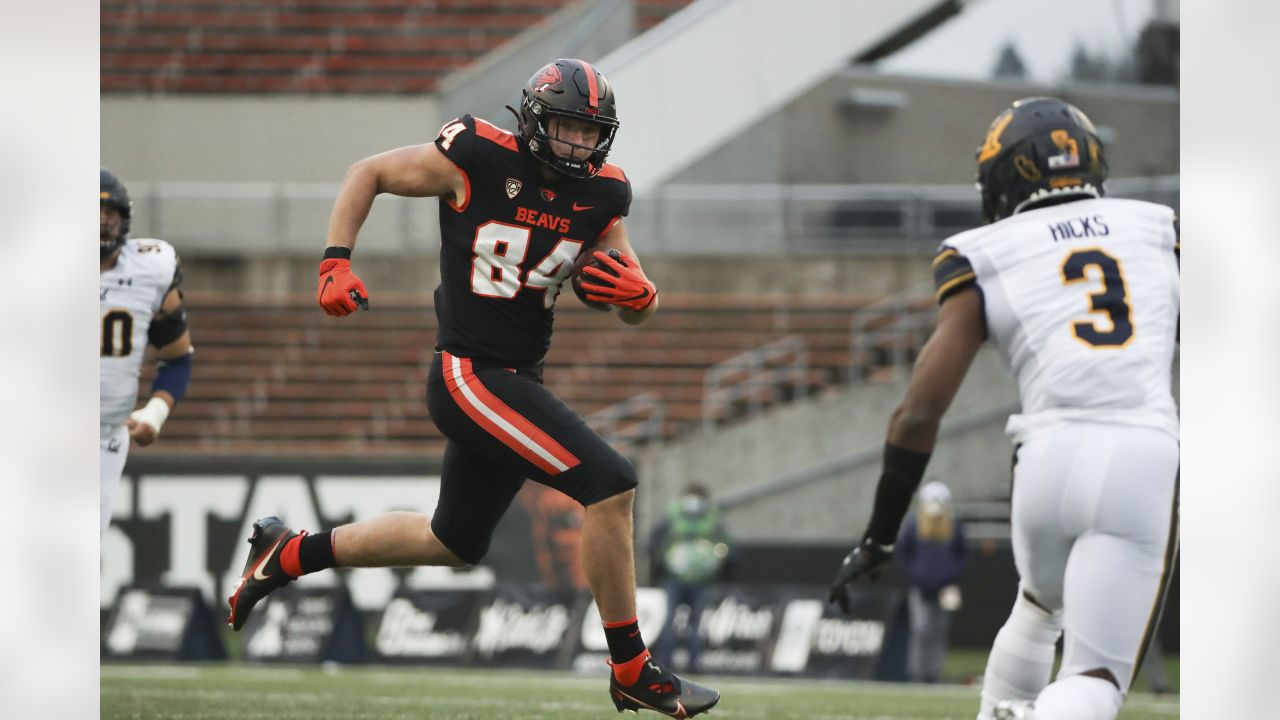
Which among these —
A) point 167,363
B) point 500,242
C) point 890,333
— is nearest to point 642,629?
point 890,333

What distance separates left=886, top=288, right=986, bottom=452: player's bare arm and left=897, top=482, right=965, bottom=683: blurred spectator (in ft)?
24.8

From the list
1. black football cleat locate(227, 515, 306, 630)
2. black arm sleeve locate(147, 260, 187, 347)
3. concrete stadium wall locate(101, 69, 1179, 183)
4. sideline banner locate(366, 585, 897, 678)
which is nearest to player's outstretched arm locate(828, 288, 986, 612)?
Result: black football cleat locate(227, 515, 306, 630)

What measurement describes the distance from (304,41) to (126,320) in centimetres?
1348

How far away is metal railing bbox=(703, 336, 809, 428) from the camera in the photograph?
15.1 meters

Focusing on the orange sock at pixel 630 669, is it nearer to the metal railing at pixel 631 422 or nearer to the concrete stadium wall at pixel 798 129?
the metal railing at pixel 631 422

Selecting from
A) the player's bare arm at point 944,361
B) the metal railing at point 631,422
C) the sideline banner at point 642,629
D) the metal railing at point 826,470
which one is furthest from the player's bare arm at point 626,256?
the metal railing at point 631,422

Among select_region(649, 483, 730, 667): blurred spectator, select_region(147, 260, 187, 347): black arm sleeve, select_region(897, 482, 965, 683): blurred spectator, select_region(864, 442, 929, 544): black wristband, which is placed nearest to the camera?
select_region(864, 442, 929, 544): black wristband

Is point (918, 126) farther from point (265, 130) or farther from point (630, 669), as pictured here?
point (630, 669)

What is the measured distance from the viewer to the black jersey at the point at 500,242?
4.44 m

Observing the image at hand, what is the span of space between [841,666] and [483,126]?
7.22 m

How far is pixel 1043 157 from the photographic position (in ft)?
11.3

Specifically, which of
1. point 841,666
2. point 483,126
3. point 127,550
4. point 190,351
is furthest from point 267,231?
point 483,126

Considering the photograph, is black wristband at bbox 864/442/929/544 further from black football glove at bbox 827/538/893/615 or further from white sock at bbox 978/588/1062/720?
white sock at bbox 978/588/1062/720
